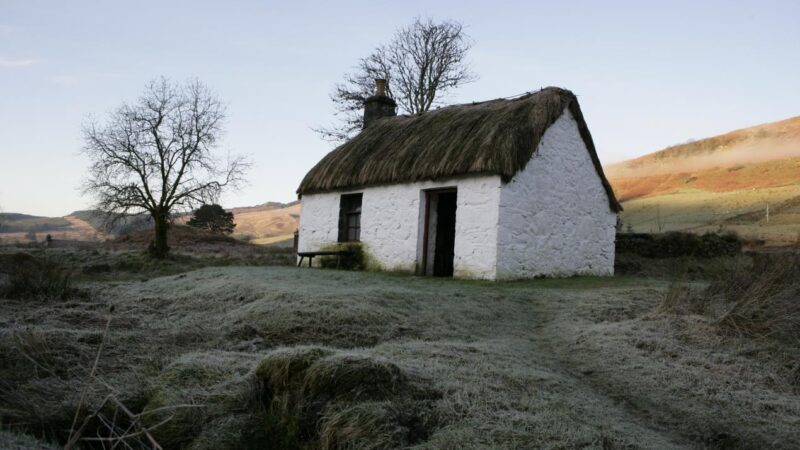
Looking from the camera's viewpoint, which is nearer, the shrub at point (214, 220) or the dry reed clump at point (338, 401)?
the dry reed clump at point (338, 401)

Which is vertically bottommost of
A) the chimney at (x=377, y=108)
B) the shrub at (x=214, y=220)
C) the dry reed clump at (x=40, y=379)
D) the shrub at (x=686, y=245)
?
the dry reed clump at (x=40, y=379)

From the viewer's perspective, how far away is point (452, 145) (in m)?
14.2

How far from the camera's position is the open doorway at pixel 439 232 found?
47.6 ft

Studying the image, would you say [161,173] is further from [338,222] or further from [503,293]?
[503,293]

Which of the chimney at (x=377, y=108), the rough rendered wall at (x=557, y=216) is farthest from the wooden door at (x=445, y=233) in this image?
the chimney at (x=377, y=108)

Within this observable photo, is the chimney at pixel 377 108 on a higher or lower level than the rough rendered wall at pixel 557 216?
higher

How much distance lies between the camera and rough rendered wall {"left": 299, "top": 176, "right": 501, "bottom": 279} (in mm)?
12969

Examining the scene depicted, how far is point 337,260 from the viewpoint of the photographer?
16.3 m

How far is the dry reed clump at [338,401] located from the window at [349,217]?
1184 cm

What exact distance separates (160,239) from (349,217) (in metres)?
8.43

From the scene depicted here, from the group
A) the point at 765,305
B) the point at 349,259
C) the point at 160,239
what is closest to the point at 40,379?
the point at 765,305

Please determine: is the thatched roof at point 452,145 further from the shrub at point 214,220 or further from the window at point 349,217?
the shrub at point 214,220

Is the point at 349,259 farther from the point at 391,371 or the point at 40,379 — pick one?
the point at 391,371

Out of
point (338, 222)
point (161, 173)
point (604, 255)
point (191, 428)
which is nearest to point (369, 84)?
point (161, 173)
